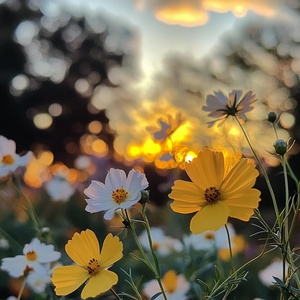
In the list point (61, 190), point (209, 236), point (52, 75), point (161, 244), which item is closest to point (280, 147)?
point (209, 236)

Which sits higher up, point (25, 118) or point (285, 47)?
point (285, 47)

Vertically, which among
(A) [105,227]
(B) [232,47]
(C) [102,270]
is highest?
(B) [232,47]

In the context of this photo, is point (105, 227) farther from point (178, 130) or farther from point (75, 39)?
point (75, 39)

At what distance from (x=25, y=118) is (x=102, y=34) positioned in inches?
85.5

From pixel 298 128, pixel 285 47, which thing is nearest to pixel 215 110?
pixel 298 128

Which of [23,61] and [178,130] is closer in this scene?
[178,130]

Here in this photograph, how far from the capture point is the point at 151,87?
7816 millimetres

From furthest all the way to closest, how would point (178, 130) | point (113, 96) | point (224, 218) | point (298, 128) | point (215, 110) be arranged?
point (113, 96), point (298, 128), point (178, 130), point (215, 110), point (224, 218)

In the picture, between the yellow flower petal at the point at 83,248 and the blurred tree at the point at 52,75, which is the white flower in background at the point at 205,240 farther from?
the blurred tree at the point at 52,75

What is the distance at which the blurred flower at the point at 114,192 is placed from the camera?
0.37 meters

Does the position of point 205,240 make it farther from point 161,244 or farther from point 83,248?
point 83,248

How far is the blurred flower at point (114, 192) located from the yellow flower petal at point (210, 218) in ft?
0.15

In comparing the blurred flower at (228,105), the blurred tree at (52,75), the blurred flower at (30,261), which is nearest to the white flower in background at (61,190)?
the blurred flower at (30,261)

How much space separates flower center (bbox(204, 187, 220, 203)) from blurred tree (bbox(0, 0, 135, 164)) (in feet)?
36.3
